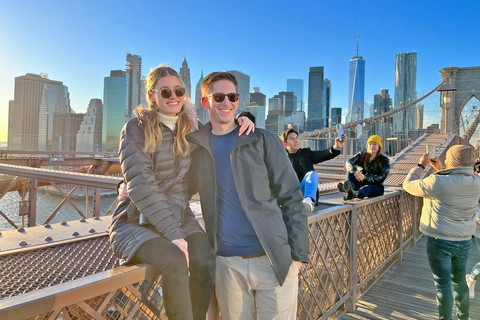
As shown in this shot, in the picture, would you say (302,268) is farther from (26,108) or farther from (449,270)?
(26,108)

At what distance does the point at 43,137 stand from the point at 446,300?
118918 mm

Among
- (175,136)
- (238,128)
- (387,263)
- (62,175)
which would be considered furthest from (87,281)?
(387,263)

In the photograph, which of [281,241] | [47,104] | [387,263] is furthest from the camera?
[47,104]

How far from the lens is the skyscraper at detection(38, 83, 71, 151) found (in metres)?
103

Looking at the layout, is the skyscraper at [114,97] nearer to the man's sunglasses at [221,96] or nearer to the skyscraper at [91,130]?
the skyscraper at [91,130]

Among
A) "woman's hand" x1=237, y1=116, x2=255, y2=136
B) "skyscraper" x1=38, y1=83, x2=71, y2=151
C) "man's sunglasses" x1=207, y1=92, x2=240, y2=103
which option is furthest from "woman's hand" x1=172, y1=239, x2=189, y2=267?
"skyscraper" x1=38, y1=83, x2=71, y2=151

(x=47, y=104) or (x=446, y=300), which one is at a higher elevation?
(x=47, y=104)

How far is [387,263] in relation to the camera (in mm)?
4125

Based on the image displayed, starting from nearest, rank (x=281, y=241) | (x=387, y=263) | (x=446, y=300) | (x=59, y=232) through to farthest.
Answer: (x=281, y=241), (x=59, y=232), (x=446, y=300), (x=387, y=263)

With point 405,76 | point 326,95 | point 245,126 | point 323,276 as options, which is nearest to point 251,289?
point 245,126

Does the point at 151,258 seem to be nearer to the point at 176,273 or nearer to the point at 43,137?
the point at 176,273

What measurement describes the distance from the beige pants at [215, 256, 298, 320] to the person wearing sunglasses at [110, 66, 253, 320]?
0.43 feet

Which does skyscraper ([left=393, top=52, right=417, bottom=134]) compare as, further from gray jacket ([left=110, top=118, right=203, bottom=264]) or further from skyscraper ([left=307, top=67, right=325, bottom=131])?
gray jacket ([left=110, top=118, right=203, bottom=264])

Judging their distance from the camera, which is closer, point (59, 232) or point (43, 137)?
point (59, 232)
